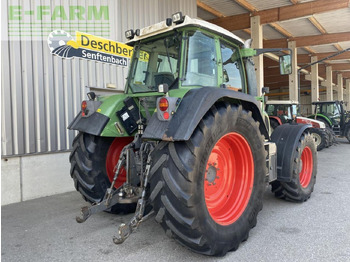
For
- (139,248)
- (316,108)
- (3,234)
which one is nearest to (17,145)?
(3,234)

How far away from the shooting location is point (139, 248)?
2.84 meters

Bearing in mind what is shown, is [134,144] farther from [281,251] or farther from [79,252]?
[281,251]

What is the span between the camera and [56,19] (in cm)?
520

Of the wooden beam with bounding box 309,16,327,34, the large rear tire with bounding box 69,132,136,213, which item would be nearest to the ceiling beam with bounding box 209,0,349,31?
the wooden beam with bounding box 309,16,327,34

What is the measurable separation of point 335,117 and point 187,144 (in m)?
13.5

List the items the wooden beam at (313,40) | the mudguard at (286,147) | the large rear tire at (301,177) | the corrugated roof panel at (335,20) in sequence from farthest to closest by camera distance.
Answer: the wooden beam at (313,40) < the corrugated roof panel at (335,20) < the large rear tire at (301,177) < the mudguard at (286,147)

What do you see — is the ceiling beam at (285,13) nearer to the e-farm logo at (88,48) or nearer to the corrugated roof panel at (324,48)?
the e-farm logo at (88,48)

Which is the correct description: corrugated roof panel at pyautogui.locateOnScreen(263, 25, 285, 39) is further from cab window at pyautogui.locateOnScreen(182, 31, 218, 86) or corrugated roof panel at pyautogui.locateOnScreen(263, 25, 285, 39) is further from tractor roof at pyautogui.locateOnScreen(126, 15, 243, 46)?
cab window at pyautogui.locateOnScreen(182, 31, 218, 86)

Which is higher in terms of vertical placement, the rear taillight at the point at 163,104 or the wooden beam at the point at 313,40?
the wooden beam at the point at 313,40

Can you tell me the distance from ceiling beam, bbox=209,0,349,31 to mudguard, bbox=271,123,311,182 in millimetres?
7456

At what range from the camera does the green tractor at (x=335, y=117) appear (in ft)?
43.2

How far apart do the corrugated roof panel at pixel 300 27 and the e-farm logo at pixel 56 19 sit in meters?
9.17

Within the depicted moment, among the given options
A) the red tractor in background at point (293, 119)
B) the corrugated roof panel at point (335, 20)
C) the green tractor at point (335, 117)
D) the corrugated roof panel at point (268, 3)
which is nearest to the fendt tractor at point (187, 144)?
the corrugated roof panel at point (268, 3)

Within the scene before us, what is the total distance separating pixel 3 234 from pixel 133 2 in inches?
210
